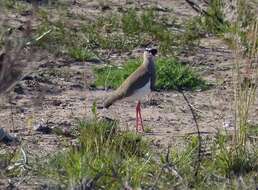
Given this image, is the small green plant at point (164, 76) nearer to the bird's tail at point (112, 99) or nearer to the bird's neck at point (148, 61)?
the bird's neck at point (148, 61)

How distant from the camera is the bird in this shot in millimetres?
8734

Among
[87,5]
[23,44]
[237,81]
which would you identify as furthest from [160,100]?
[23,44]

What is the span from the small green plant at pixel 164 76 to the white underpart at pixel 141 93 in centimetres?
65

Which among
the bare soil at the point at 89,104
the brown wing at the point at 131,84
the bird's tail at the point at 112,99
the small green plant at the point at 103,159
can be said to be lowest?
the bare soil at the point at 89,104

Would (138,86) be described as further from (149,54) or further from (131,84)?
(149,54)

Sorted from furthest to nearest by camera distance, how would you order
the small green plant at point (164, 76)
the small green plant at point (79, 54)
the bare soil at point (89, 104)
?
the small green plant at point (79, 54), the small green plant at point (164, 76), the bare soil at point (89, 104)

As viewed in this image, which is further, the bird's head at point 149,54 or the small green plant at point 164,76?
the small green plant at point 164,76

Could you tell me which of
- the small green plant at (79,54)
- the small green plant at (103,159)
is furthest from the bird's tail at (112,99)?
the small green plant at (79,54)

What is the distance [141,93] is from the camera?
879 cm

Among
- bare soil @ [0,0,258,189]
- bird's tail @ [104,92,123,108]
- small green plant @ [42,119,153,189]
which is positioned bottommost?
bare soil @ [0,0,258,189]

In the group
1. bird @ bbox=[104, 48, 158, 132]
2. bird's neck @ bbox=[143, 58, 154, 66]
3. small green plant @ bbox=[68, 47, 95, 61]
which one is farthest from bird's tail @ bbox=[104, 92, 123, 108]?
small green plant @ bbox=[68, 47, 95, 61]

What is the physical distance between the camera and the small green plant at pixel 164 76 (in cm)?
967

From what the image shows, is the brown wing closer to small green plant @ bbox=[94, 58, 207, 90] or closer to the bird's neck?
the bird's neck

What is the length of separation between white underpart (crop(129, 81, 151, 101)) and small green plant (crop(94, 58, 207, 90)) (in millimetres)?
652
